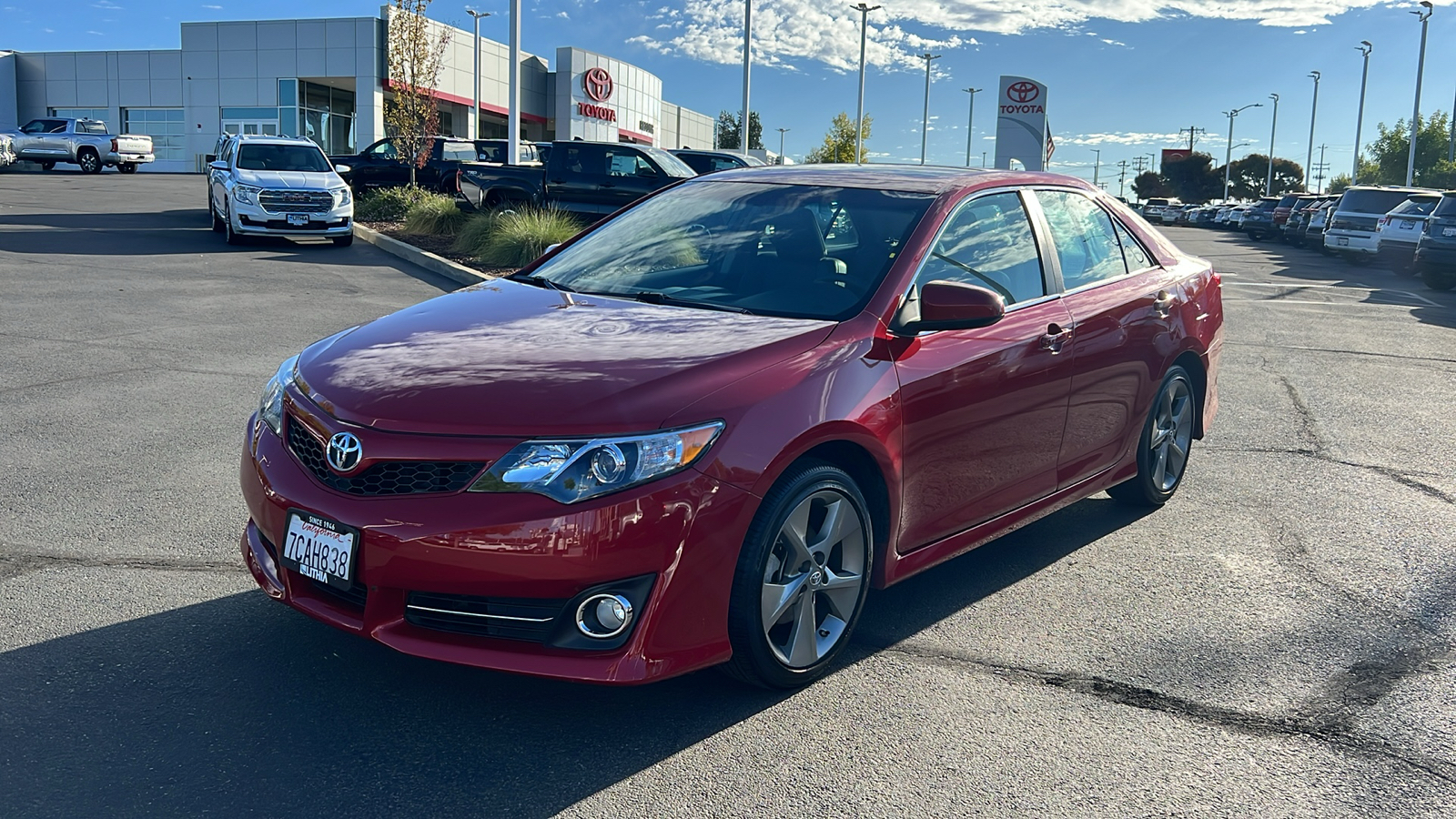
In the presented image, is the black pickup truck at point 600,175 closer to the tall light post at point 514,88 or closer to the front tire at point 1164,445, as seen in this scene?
the tall light post at point 514,88

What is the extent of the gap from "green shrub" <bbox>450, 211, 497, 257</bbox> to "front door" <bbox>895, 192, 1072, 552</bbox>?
13.0 metres

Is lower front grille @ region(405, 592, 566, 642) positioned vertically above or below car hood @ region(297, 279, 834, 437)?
below

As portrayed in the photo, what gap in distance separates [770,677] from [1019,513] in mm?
1577

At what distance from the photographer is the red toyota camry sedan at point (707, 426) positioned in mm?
3191

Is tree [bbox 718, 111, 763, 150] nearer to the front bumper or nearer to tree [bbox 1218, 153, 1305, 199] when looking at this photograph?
tree [bbox 1218, 153, 1305, 199]

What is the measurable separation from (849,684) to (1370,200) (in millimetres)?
28052

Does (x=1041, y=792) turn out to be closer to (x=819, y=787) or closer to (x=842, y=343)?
(x=819, y=787)

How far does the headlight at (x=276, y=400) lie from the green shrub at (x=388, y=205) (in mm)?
19287

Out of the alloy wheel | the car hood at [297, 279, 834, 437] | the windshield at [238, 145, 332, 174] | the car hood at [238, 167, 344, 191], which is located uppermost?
the windshield at [238, 145, 332, 174]

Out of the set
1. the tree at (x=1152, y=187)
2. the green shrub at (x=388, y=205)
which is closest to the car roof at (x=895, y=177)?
the green shrub at (x=388, y=205)

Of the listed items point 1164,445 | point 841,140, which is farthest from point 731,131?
point 1164,445

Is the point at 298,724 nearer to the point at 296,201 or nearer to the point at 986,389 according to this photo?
the point at 986,389

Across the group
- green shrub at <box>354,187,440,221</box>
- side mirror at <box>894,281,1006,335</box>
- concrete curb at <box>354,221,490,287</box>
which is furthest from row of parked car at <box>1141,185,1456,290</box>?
side mirror at <box>894,281,1006,335</box>

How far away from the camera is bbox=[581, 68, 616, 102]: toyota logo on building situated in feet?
202
